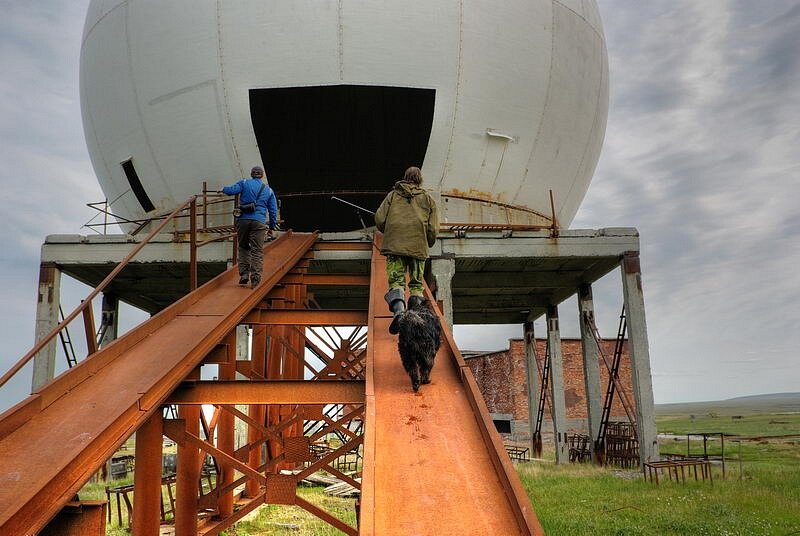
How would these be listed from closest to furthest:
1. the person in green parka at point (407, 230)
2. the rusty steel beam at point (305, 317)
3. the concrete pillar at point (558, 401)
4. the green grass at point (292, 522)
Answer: the person in green parka at point (407, 230) → the rusty steel beam at point (305, 317) → the green grass at point (292, 522) → the concrete pillar at point (558, 401)

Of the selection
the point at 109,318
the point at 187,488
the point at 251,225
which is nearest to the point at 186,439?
the point at 187,488

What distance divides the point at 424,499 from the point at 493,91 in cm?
818

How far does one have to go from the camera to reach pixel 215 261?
1018 centimetres

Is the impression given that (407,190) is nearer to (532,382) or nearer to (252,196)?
(252,196)

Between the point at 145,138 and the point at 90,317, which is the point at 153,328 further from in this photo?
the point at 145,138

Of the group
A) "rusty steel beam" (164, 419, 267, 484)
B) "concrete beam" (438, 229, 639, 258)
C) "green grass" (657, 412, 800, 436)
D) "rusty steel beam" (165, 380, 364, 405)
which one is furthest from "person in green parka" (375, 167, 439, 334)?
"green grass" (657, 412, 800, 436)

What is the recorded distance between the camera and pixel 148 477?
182 inches

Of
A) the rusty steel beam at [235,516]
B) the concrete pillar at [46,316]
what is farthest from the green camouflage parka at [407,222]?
the concrete pillar at [46,316]

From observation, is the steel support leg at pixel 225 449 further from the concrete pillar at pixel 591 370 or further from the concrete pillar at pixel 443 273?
the concrete pillar at pixel 591 370

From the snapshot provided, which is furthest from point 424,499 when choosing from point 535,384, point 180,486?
point 535,384

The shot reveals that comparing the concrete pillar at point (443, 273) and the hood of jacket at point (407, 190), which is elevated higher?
the concrete pillar at point (443, 273)

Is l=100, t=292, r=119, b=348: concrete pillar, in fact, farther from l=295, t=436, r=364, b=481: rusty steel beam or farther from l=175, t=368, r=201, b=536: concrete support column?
l=295, t=436, r=364, b=481: rusty steel beam

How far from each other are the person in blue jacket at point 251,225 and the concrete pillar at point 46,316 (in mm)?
5118

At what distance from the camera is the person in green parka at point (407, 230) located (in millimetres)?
4891
